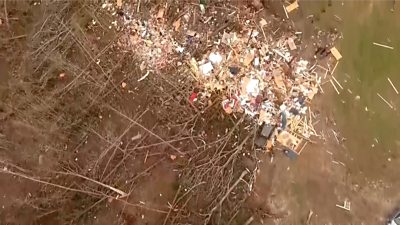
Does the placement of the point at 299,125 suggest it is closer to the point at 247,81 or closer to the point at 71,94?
the point at 247,81

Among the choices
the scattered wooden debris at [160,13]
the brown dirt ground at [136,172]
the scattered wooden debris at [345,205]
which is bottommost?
the scattered wooden debris at [345,205]

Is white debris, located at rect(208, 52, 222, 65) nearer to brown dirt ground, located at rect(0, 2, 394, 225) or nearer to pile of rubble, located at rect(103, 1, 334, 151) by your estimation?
pile of rubble, located at rect(103, 1, 334, 151)

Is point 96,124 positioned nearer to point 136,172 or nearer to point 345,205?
point 136,172

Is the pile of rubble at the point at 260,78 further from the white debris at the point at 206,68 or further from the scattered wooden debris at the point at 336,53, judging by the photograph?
the scattered wooden debris at the point at 336,53

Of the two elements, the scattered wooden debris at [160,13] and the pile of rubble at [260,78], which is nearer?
the pile of rubble at [260,78]

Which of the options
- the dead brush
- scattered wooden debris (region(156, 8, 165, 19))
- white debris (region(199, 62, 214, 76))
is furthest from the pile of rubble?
scattered wooden debris (region(156, 8, 165, 19))

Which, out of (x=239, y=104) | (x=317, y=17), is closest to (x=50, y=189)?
(x=239, y=104)

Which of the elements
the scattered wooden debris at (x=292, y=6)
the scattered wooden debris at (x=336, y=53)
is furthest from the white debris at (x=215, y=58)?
the scattered wooden debris at (x=336, y=53)

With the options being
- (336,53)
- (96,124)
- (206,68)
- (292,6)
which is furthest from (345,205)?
(96,124)
